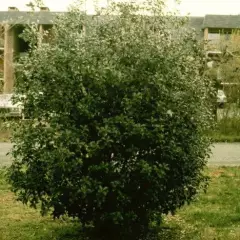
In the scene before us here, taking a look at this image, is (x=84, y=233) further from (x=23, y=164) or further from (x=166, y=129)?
(x=166, y=129)

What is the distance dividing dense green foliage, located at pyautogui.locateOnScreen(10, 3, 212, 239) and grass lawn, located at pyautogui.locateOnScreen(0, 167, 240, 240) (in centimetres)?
78

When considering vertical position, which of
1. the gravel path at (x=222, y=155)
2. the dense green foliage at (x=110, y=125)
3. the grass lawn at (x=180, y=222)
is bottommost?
the gravel path at (x=222, y=155)

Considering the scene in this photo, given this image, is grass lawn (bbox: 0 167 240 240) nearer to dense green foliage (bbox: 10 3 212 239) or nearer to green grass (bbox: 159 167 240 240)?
green grass (bbox: 159 167 240 240)

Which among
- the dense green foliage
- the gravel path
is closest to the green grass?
the dense green foliage

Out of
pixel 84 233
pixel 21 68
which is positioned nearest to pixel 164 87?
pixel 21 68

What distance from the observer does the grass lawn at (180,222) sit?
731cm

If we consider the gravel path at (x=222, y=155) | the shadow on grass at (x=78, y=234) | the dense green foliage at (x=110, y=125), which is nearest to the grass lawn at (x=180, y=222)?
the shadow on grass at (x=78, y=234)

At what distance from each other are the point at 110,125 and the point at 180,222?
2838mm

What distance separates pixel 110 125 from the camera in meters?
6.04

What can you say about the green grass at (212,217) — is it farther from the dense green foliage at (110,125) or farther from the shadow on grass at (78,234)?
the dense green foliage at (110,125)

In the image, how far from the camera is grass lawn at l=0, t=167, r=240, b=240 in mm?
7309

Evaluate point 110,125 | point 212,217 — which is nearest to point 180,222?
point 212,217

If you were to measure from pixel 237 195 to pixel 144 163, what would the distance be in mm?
4616

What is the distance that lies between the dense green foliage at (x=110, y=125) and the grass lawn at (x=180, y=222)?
0.78 meters
